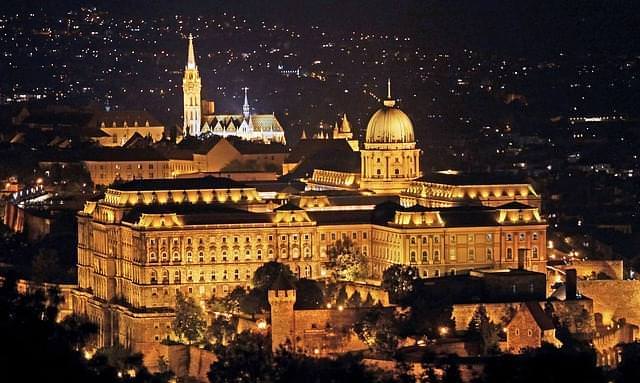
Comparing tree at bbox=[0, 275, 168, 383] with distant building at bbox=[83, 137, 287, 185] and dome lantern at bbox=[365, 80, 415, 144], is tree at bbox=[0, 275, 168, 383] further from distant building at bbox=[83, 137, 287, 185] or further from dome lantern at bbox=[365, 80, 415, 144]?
distant building at bbox=[83, 137, 287, 185]

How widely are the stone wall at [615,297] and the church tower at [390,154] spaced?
1022 inches

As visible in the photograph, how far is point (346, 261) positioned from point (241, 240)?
4693mm

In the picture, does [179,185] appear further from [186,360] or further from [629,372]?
[629,372]

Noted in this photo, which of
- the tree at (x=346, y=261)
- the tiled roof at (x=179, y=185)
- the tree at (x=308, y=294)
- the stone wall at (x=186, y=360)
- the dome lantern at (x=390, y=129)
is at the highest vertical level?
the dome lantern at (x=390, y=129)

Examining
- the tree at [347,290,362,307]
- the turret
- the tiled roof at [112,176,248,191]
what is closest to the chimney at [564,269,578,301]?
the tree at [347,290,362,307]

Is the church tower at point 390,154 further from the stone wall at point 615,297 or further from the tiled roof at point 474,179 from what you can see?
the stone wall at point 615,297

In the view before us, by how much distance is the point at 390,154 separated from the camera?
476ft

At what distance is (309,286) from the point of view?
118188mm

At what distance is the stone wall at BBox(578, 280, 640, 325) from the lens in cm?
11850

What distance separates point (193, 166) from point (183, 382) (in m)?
60.6

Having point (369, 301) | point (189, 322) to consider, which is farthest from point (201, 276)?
point (369, 301)

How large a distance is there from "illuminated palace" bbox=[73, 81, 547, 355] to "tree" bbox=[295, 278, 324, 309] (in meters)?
6.04

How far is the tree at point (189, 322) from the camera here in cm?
11556

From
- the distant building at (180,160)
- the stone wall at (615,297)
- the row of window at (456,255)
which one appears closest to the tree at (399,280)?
the row of window at (456,255)
